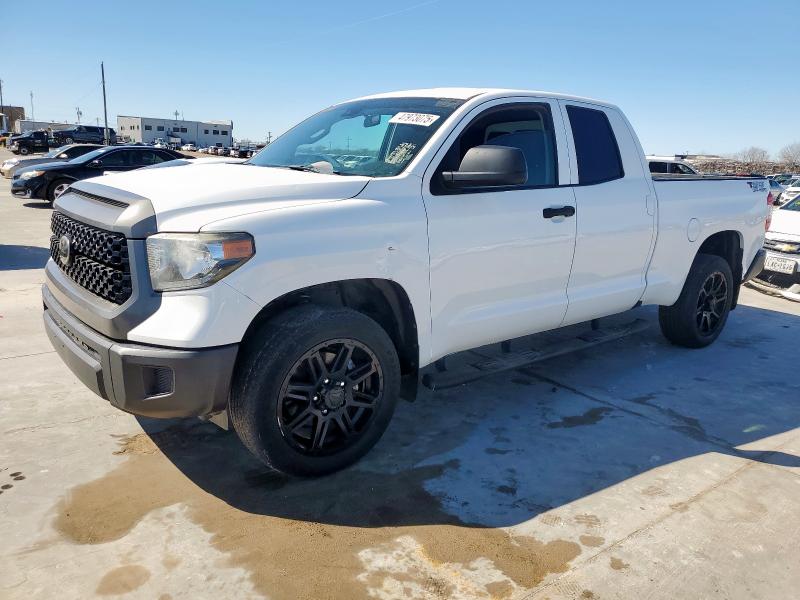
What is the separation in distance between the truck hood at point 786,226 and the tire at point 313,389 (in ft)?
24.6

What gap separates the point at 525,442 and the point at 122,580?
2.21m

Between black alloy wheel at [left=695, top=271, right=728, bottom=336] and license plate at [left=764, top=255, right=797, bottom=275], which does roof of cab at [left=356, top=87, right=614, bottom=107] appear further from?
license plate at [left=764, top=255, right=797, bottom=275]

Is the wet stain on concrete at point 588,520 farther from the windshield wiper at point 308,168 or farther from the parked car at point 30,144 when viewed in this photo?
the parked car at point 30,144

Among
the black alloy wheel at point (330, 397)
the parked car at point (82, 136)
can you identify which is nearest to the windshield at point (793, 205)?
the black alloy wheel at point (330, 397)

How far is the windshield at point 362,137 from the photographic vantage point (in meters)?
3.50

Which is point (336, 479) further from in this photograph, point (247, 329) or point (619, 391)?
point (619, 391)

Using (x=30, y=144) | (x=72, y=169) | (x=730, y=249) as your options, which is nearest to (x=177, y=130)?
(x=30, y=144)

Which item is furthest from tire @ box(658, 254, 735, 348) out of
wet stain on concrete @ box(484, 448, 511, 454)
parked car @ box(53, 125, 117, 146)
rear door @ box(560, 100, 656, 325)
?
parked car @ box(53, 125, 117, 146)

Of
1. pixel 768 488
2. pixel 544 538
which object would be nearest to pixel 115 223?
pixel 544 538

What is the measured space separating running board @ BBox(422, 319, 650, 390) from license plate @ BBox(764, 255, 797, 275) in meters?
4.34

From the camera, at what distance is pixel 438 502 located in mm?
3006

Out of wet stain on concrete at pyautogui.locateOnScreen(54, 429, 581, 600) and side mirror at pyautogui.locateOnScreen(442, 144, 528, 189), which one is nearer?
wet stain on concrete at pyautogui.locateOnScreen(54, 429, 581, 600)

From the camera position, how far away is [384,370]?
322 centimetres

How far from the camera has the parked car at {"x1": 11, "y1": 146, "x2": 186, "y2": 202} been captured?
563 inches
